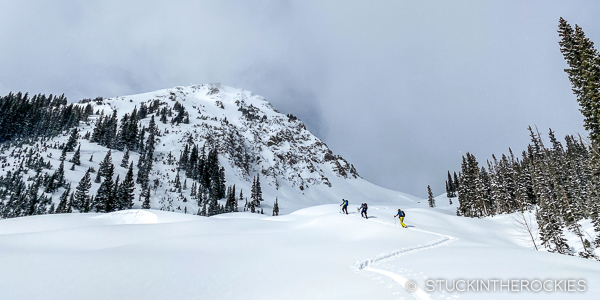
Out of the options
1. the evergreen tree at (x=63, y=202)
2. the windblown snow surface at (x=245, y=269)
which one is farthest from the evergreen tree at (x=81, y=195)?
the windblown snow surface at (x=245, y=269)

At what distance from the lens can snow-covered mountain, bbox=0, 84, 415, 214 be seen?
267 ft

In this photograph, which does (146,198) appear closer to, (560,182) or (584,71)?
(584,71)

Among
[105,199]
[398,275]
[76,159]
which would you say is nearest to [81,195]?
[105,199]

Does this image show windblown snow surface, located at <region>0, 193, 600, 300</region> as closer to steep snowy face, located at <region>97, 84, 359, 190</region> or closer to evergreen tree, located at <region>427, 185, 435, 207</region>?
evergreen tree, located at <region>427, 185, 435, 207</region>

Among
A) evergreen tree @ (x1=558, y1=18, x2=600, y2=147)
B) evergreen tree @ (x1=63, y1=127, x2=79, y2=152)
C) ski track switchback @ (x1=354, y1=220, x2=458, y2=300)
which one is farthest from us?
evergreen tree @ (x1=63, y1=127, x2=79, y2=152)

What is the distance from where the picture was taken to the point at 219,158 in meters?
133

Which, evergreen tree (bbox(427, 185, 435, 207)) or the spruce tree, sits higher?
the spruce tree

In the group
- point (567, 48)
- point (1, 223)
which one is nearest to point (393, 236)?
point (567, 48)

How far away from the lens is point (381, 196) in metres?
156

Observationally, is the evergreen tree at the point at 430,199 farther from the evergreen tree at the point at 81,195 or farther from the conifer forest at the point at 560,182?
the evergreen tree at the point at 81,195

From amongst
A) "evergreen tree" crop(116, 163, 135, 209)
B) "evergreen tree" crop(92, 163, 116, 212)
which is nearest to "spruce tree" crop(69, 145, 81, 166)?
"evergreen tree" crop(116, 163, 135, 209)

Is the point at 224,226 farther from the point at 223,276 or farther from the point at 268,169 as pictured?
the point at 268,169

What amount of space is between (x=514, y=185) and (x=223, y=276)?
78191 millimetres

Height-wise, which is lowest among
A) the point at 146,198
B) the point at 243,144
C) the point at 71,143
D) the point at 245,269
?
the point at 245,269
